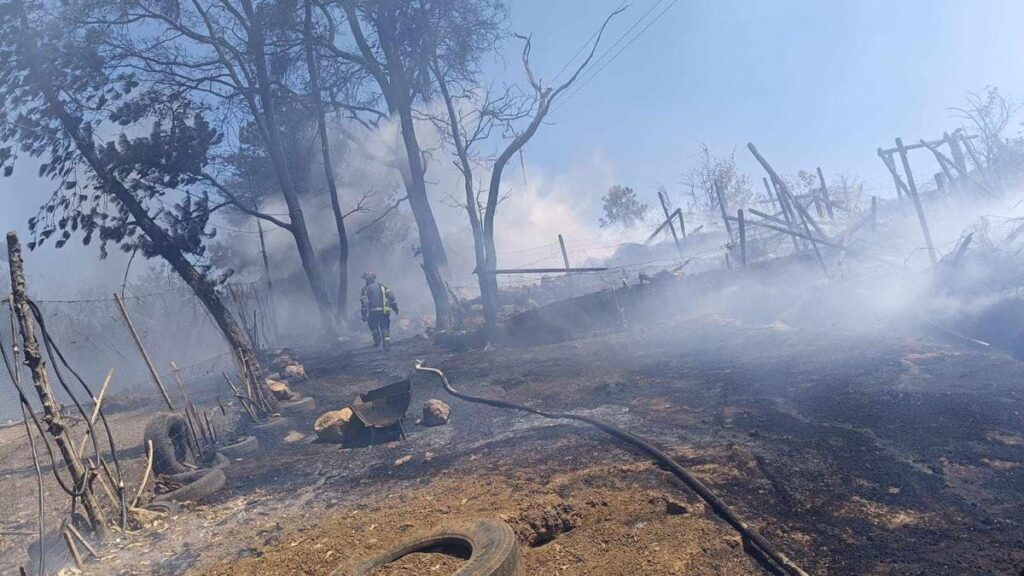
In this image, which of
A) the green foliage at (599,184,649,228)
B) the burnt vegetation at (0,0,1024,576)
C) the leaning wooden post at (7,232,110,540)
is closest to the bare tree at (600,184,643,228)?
the green foliage at (599,184,649,228)

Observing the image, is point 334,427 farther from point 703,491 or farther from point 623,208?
point 623,208

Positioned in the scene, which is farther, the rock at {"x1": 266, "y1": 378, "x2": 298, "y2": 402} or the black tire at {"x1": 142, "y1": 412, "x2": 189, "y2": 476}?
the rock at {"x1": 266, "y1": 378, "x2": 298, "y2": 402}

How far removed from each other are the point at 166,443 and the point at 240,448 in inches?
53.1

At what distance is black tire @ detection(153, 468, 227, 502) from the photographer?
6.42m

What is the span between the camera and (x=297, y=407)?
427 inches

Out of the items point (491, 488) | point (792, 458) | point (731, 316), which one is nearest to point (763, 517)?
point (792, 458)

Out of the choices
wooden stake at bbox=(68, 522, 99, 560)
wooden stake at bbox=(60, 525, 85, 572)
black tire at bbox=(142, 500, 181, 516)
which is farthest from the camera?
black tire at bbox=(142, 500, 181, 516)

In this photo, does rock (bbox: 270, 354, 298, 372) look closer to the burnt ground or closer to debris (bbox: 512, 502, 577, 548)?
the burnt ground

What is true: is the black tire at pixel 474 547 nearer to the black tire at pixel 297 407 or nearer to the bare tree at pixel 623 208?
the black tire at pixel 297 407

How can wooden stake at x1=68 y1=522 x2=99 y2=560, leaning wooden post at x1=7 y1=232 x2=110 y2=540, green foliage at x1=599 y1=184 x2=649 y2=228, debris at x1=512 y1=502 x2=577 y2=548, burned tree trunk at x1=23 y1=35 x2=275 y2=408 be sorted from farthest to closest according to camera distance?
green foliage at x1=599 y1=184 x2=649 y2=228, burned tree trunk at x1=23 y1=35 x2=275 y2=408, leaning wooden post at x1=7 y1=232 x2=110 y2=540, wooden stake at x1=68 y1=522 x2=99 y2=560, debris at x1=512 y1=502 x2=577 y2=548

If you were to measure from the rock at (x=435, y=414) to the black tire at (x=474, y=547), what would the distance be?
13.4 ft

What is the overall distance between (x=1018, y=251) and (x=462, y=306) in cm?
1452

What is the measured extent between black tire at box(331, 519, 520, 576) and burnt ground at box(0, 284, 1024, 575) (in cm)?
18

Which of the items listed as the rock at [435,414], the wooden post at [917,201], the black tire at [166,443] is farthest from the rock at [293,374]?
the wooden post at [917,201]
